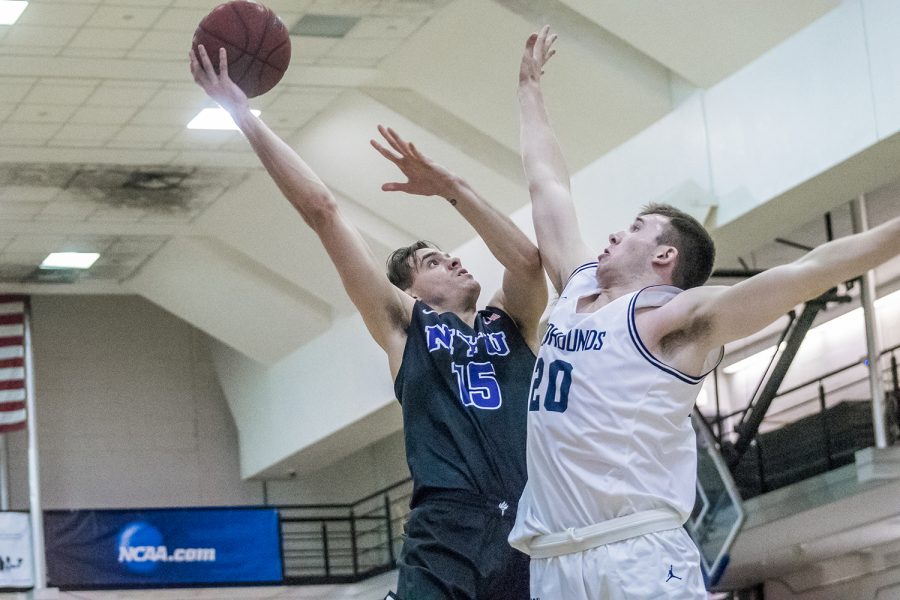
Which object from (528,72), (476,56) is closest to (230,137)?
(476,56)

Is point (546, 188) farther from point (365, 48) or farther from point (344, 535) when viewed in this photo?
point (344, 535)

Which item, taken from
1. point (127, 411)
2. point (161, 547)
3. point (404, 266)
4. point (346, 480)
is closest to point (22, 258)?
point (127, 411)

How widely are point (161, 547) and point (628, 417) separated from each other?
17.3 meters

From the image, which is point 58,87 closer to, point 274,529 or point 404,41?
point 404,41

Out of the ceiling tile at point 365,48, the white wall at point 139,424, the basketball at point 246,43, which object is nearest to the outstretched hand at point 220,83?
the basketball at point 246,43

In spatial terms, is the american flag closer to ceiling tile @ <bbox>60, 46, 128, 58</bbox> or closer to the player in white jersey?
ceiling tile @ <bbox>60, 46, 128, 58</bbox>

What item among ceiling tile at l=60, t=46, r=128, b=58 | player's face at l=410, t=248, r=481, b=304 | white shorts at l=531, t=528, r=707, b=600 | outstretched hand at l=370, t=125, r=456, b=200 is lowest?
white shorts at l=531, t=528, r=707, b=600

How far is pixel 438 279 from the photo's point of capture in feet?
18.7

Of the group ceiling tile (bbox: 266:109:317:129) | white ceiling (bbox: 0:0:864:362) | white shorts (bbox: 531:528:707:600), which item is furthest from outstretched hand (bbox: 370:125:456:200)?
ceiling tile (bbox: 266:109:317:129)

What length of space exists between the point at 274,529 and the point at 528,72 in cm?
1645

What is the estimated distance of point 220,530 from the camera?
21.3m

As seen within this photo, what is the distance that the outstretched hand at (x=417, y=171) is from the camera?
556 cm

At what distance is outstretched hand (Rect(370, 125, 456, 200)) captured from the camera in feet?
18.2

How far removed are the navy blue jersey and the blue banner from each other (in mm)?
16056
